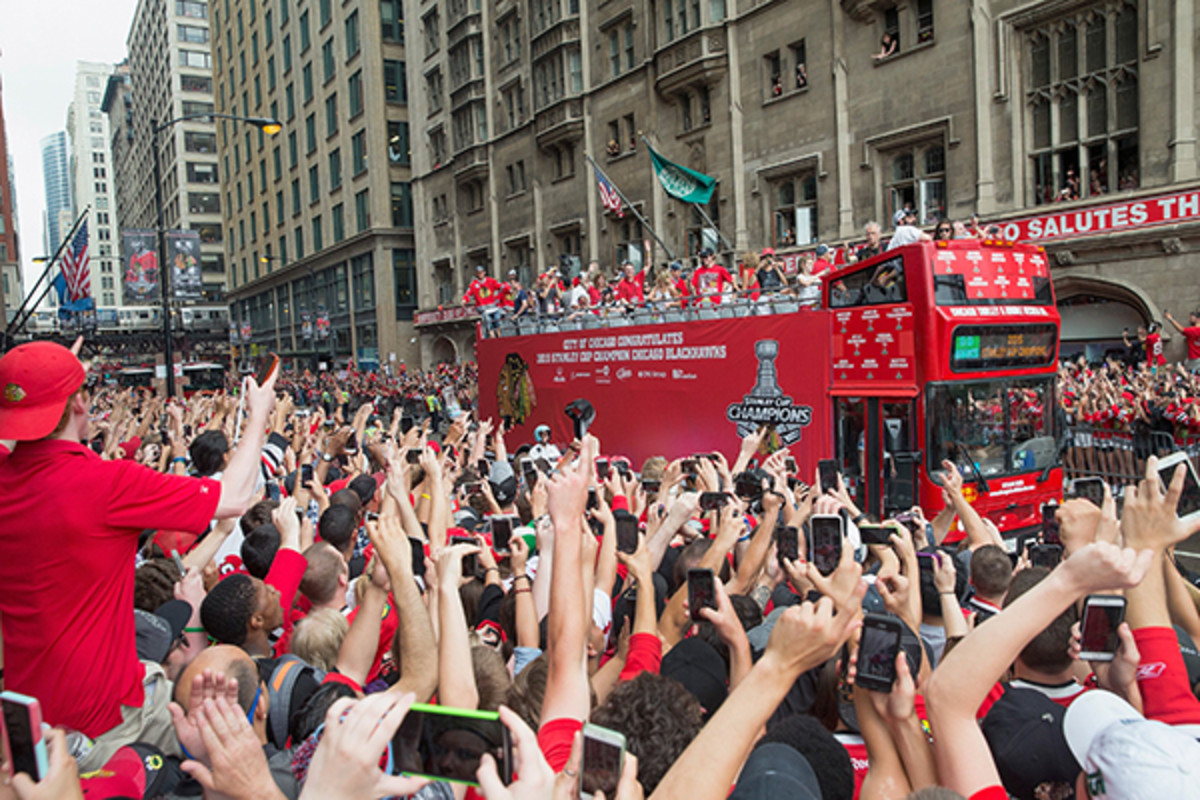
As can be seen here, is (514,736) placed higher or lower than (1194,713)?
higher

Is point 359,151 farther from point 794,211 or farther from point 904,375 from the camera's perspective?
point 904,375

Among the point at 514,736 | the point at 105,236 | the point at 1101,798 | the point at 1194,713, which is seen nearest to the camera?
the point at 514,736

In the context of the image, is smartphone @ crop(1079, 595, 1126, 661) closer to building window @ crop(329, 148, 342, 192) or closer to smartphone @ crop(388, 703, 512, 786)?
smartphone @ crop(388, 703, 512, 786)

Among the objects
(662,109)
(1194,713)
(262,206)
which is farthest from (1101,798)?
(262,206)

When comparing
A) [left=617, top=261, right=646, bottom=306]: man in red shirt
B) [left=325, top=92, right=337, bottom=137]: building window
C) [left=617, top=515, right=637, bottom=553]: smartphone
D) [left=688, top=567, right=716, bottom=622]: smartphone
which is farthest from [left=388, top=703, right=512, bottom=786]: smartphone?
[left=325, top=92, right=337, bottom=137]: building window

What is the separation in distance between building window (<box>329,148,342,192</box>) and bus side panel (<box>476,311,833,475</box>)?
40.9m

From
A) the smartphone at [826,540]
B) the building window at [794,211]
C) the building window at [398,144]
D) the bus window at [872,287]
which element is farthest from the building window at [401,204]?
the smartphone at [826,540]

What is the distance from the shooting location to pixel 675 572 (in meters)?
5.09

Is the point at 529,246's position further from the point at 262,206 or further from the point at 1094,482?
the point at 262,206

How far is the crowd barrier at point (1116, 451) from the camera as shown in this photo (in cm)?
1220

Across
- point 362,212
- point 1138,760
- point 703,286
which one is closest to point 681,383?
point 703,286

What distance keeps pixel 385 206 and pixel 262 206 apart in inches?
977

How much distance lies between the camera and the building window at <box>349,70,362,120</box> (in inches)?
2018

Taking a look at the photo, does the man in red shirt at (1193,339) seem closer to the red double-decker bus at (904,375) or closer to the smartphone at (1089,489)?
the red double-decker bus at (904,375)
